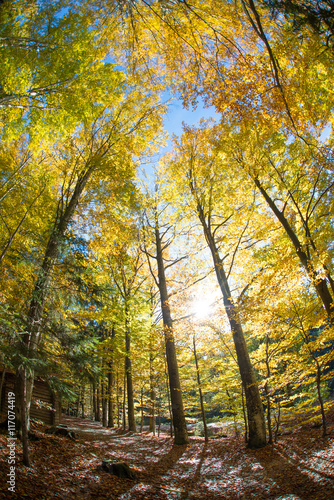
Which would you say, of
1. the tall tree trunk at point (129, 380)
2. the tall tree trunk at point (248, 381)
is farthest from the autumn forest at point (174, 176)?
the tall tree trunk at point (129, 380)

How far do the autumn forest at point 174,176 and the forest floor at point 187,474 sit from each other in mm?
422

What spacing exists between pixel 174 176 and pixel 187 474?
9.15 meters

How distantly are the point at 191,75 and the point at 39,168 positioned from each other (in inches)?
222

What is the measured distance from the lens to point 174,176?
30.8ft

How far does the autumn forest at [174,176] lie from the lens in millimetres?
3736

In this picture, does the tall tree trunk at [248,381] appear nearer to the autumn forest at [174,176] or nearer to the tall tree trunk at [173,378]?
the autumn forest at [174,176]

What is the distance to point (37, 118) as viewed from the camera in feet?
18.4

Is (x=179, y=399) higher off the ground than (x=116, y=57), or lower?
lower

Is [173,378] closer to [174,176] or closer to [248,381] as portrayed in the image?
[248,381]

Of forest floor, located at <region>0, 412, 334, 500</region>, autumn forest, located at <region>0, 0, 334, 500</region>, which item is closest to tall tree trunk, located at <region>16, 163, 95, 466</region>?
autumn forest, located at <region>0, 0, 334, 500</region>

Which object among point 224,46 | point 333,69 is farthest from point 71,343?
point 333,69

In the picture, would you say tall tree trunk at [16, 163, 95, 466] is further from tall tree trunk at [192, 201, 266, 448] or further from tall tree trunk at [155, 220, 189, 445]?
tall tree trunk at [192, 201, 266, 448]

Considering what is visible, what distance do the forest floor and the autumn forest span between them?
1.39 feet

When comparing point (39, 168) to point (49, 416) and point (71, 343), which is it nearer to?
point (71, 343)
